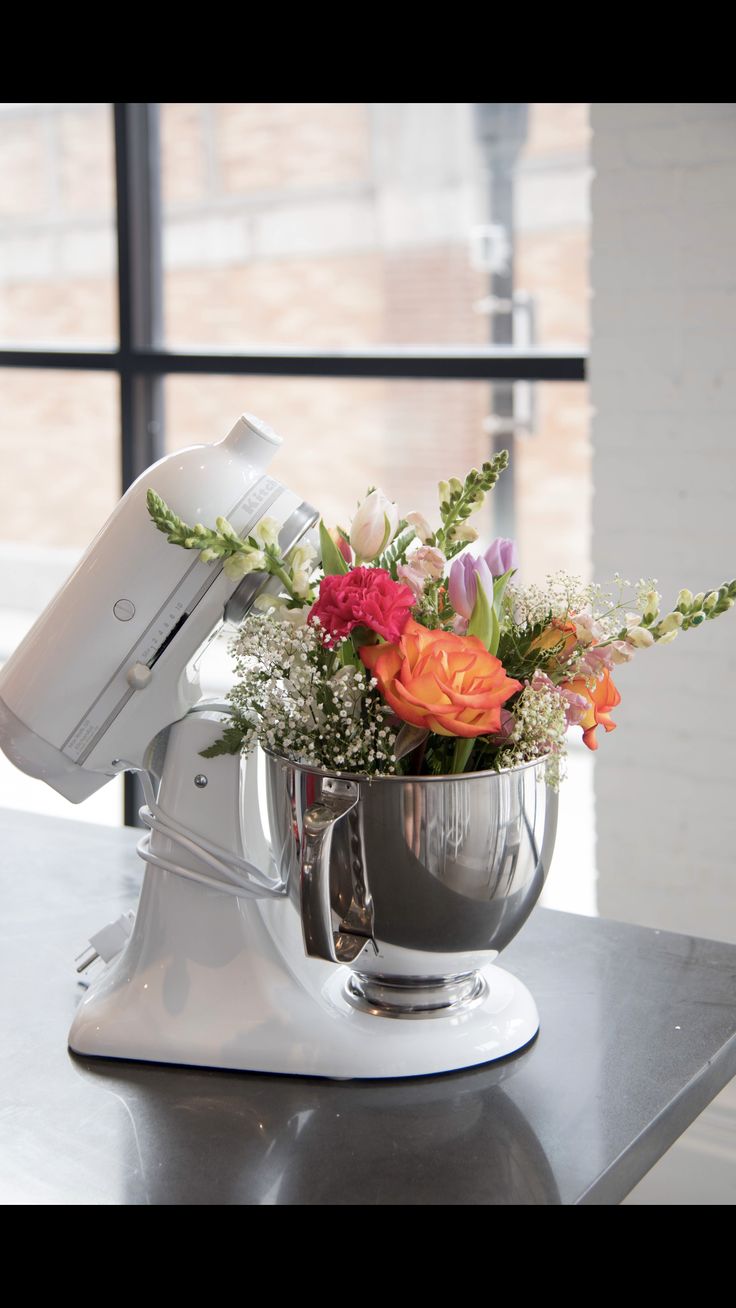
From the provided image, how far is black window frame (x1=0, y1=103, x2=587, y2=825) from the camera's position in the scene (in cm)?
282

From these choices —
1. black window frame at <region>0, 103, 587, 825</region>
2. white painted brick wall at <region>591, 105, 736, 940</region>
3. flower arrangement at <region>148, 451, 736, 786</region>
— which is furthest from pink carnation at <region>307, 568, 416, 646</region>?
black window frame at <region>0, 103, 587, 825</region>

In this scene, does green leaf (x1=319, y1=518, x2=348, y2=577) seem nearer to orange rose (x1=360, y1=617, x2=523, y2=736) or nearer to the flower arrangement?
the flower arrangement

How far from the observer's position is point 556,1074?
1002 millimetres

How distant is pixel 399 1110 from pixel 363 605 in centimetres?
34

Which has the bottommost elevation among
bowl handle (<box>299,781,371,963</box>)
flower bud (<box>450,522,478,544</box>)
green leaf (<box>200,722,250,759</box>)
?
bowl handle (<box>299,781,371,963</box>)

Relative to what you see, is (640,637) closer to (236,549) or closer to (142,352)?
(236,549)

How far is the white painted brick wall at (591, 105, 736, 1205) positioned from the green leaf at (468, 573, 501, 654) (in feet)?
4.52

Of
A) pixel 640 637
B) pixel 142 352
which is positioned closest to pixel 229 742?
pixel 640 637

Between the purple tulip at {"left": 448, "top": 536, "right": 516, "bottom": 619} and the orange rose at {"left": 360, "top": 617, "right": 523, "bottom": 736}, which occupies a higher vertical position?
the purple tulip at {"left": 448, "top": 536, "right": 516, "bottom": 619}

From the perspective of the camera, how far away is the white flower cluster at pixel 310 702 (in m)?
0.92

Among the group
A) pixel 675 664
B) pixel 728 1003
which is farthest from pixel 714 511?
pixel 728 1003

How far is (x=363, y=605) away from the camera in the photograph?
34.9 inches

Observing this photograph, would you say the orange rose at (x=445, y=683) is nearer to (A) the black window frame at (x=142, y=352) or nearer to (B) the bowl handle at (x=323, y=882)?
(B) the bowl handle at (x=323, y=882)
